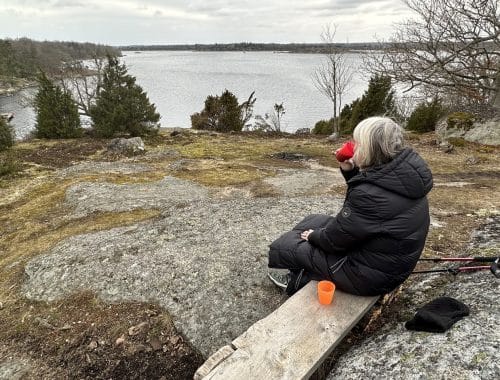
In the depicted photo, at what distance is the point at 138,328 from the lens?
4.02 meters

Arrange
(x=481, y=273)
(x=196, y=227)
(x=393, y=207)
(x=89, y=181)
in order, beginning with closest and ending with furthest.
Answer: (x=393, y=207) → (x=481, y=273) → (x=196, y=227) → (x=89, y=181)

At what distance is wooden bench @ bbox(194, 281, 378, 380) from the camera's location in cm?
261

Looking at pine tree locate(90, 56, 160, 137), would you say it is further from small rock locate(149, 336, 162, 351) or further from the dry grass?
small rock locate(149, 336, 162, 351)

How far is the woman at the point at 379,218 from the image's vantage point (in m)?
2.91

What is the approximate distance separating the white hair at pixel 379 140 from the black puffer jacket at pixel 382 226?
0.30 ft

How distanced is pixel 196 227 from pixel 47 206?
14.2 feet

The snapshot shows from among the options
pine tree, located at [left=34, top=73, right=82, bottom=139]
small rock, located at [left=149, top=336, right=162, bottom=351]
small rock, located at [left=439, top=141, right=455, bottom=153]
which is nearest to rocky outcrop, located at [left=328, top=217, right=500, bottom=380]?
small rock, located at [left=149, top=336, right=162, bottom=351]

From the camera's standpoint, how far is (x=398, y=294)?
3996mm

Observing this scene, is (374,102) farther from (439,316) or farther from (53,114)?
(439,316)

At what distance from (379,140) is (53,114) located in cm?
1871

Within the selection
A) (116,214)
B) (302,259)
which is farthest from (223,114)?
(302,259)

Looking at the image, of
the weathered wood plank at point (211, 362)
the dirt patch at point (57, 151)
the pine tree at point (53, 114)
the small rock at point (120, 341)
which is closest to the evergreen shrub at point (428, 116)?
the dirt patch at point (57, 151)

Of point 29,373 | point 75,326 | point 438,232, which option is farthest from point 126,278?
point 438,232

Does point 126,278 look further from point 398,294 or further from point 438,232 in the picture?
point 438,232
